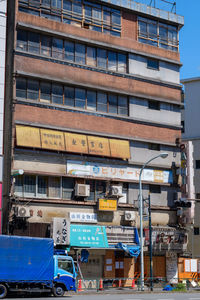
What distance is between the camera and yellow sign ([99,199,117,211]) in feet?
137

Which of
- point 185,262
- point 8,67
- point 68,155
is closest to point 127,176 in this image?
point 68,155

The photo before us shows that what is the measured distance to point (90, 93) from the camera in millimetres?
43781

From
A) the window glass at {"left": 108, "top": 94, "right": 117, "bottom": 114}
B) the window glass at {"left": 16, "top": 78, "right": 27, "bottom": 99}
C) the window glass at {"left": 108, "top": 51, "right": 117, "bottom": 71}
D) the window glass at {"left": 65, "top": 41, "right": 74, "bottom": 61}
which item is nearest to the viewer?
the window glass at {"left": 16, "top": 78, "right": 27, "bottom": 99}

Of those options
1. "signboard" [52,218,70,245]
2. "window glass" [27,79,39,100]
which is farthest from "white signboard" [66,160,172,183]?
"window glass" [27,79,39,100]

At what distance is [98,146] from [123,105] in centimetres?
498

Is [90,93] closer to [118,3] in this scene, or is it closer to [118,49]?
[118,49]

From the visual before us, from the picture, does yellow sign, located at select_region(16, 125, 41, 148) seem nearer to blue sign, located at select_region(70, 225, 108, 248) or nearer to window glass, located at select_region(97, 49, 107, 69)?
blue sign, located at select_region(70, 225, 108, 248)

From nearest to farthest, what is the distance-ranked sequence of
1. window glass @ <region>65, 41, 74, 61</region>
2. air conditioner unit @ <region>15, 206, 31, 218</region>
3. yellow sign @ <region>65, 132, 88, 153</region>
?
air conditioner unit @ <region>15, 206, 31, 218</region>
yellow sign @ <region>65, 132, 88, 153</region>
window glass @ <region>65, 41, 74, 61</region>

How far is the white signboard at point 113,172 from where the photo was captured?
136 ft

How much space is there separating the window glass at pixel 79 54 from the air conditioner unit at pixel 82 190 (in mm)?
10003

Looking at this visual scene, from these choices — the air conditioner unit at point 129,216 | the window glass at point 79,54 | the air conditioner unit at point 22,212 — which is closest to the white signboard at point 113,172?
the air conditioner unit at point 129,216

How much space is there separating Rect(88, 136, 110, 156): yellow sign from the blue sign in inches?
226

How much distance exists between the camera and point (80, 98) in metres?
43.2

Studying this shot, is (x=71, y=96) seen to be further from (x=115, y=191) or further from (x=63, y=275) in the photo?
(x=63, y=275)
